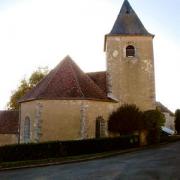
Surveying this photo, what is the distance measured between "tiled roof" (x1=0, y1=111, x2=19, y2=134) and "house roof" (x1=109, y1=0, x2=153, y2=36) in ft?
40.7

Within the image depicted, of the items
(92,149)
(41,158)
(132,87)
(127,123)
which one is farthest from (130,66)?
(41,158)

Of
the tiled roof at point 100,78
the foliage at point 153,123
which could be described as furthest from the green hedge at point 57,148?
the tiled roof at point 100,78

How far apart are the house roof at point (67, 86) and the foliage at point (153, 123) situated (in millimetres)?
4314

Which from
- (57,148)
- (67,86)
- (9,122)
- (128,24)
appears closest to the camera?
Answer: (57,148)

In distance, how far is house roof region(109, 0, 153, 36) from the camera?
29.0 m

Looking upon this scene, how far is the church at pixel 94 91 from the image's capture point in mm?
23656

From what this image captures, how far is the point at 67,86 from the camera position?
24.6 m

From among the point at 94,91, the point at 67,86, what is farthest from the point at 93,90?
the point at 67,86

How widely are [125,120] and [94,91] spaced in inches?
140

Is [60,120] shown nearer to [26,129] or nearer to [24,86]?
[26,129]

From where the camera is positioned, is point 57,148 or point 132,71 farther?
point 132,71

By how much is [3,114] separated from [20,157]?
40.2 ft

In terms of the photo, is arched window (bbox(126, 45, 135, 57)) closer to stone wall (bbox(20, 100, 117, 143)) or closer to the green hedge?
stone wall (bbox(20, 100, 117, 143))

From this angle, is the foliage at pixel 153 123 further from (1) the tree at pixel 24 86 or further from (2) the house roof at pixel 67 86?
(1) the tree at pixel 24 86
